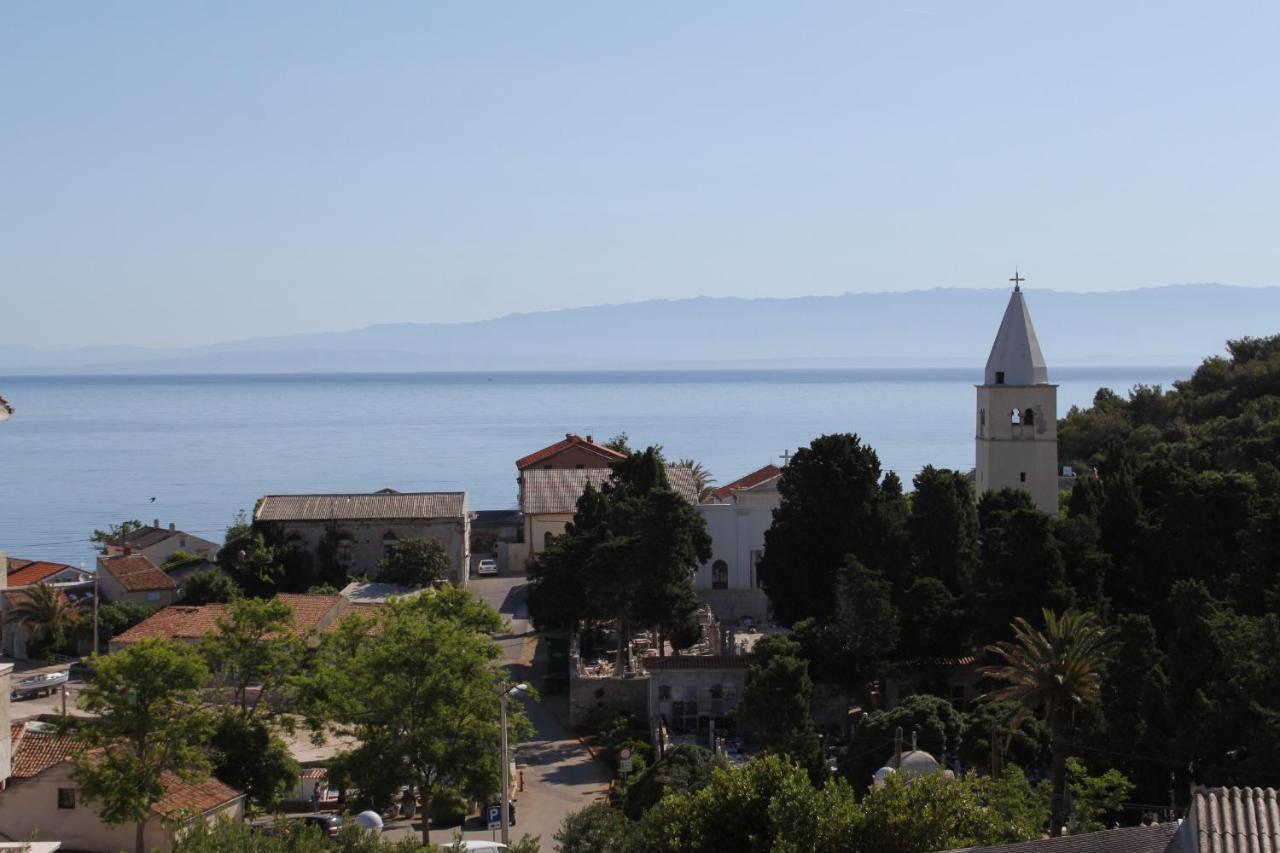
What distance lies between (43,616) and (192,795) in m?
22.6

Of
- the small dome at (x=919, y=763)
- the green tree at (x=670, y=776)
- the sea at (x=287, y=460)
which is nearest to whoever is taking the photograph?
the small dome at (x=919, y=763)

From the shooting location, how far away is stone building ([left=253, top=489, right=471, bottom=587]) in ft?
159

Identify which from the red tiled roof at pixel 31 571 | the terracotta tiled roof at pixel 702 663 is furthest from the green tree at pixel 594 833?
the red tiled roof at pixel 31 571

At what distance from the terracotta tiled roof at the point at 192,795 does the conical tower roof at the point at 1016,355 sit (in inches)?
1088

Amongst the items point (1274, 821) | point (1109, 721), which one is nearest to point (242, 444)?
point (1109, 721)

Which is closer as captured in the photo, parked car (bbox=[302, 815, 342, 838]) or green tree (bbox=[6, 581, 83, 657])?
parked car (bbox=[302, 815, 342, 838])

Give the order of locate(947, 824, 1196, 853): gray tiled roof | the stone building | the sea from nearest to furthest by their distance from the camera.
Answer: locate(947, 824, 1196, 853): gray tiled roof → the stone building → the sea

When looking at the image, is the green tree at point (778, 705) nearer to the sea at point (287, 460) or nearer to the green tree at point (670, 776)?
the green tree at point (670, 776)

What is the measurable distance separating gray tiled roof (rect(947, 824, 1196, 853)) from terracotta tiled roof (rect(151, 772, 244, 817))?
1464 cm

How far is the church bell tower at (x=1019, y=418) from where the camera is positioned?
43.8 m

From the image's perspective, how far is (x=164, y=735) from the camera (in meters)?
22.0

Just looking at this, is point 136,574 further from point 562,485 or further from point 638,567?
point 638,567

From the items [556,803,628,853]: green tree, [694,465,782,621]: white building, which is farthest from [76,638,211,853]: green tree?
[694,465,782,621]: white building

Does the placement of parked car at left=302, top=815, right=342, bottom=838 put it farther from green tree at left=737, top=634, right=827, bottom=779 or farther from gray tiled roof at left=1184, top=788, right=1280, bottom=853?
gray tiled roof at left=1184, top=788, right=1280, bottom=853
